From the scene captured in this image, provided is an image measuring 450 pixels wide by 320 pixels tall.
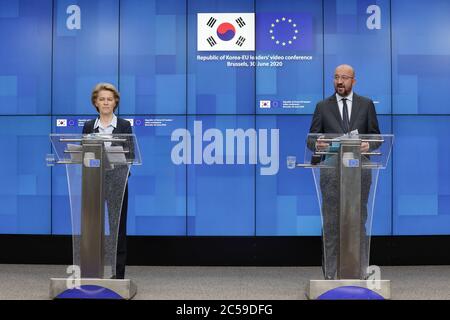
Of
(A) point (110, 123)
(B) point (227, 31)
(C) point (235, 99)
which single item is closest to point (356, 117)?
(A) point (110, 123)

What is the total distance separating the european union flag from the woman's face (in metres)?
2.27

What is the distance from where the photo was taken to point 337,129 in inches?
199

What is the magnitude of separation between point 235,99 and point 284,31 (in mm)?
856

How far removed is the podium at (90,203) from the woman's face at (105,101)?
Result: 352 millimetres

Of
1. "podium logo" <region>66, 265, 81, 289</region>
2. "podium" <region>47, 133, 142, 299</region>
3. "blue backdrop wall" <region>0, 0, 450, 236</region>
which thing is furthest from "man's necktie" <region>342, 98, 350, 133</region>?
"podium logo" <region>66, 265, 81, 289</region>

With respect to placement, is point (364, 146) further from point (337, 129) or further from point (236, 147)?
point (236, 147)

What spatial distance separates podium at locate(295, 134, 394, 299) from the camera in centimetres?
461

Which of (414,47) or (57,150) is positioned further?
(414,47)

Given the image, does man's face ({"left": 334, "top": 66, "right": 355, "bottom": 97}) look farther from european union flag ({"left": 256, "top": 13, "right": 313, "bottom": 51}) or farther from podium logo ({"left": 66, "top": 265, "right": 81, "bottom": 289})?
podium logo ({"left": 66, "top": 265, "right": 81, "bottom": 289})

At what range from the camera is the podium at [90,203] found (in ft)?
15.3

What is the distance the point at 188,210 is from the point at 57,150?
2.35 metres

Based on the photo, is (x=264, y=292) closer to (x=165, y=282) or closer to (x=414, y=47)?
(x=165, y=282)
